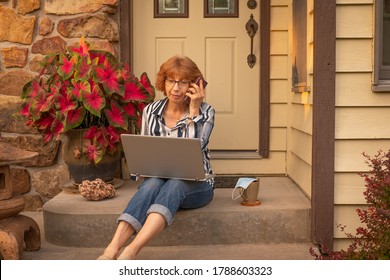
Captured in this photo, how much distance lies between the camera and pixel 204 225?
136 inches

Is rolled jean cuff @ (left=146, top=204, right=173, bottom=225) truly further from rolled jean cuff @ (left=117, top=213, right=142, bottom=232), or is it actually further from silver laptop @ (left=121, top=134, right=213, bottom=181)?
silver laptop @ (left=121, top=134, right=213, bottom=181)

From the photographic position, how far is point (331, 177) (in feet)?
11.0

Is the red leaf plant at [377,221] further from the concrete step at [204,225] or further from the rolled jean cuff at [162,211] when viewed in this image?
the rolled jean cuff at [162,211]

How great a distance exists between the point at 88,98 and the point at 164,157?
0.76m

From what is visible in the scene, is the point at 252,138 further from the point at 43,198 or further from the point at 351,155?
the point at 43,198

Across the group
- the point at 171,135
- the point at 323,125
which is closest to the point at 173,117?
the point at 171,135

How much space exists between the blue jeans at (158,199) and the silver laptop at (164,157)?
0.06 meters

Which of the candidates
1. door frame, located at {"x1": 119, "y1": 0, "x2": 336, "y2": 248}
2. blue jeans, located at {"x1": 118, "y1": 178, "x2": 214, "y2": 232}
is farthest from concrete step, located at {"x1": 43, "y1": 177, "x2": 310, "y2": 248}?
blue jeans, located at {"x1": 118, "y1": 178, "x2": 214, "y2": 232}

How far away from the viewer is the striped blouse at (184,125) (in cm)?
334

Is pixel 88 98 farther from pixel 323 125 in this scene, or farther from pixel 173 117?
pixel 323 125

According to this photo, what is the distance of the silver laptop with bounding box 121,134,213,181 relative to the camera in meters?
3.06
